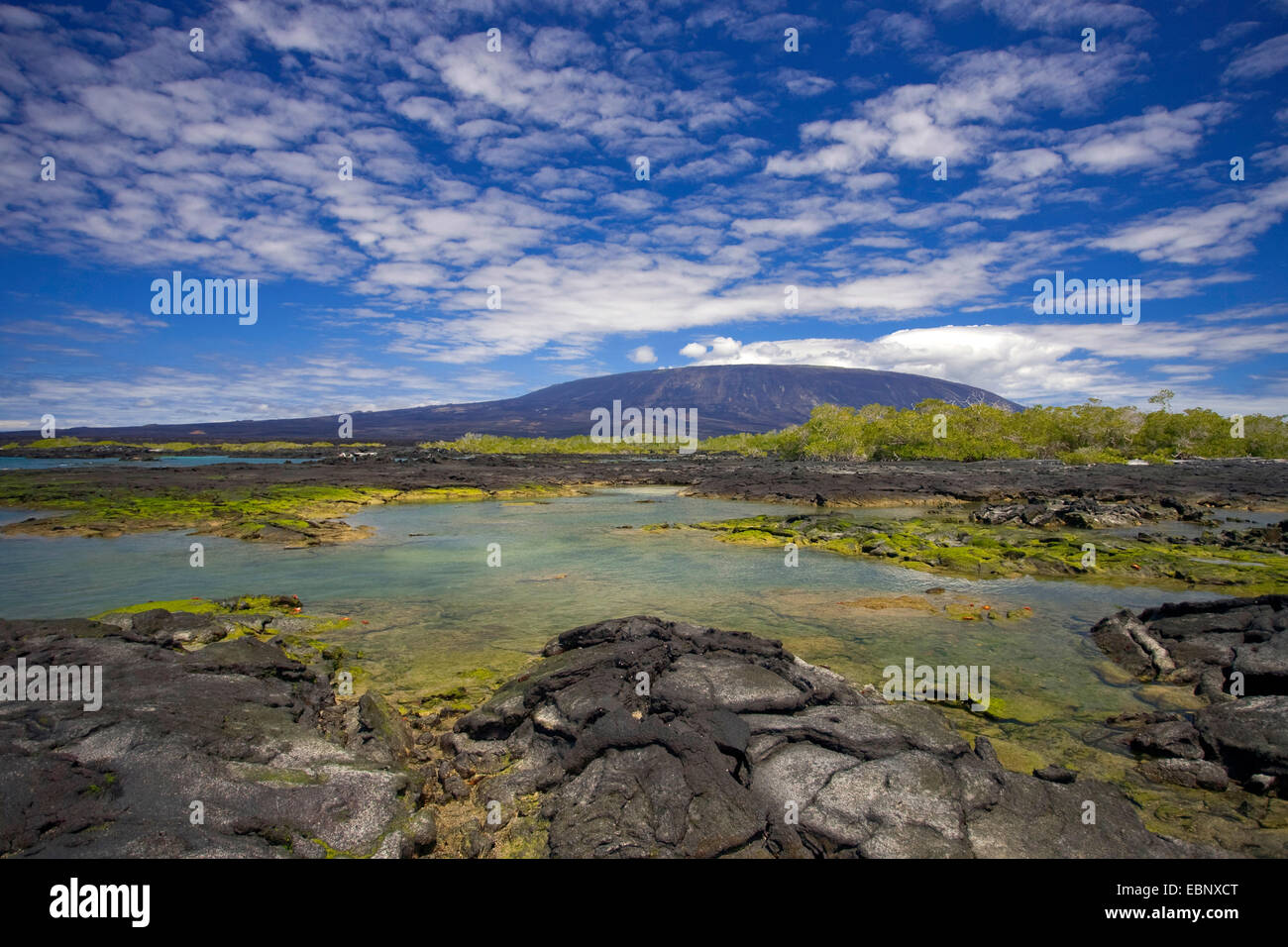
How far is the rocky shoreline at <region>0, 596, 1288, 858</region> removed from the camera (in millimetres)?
5785

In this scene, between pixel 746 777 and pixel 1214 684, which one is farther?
pixel 1214 684

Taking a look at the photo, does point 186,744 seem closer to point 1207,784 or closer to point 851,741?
point 851,741

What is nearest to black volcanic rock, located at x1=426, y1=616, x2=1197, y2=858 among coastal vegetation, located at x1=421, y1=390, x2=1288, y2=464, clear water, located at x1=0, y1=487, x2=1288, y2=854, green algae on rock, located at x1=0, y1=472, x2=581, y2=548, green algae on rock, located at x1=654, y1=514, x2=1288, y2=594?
clear water, located at x1=0, y1=487, x2=1288, y2=854

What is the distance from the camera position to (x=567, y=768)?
23.9 ft

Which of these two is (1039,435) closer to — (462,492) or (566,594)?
(462,492)

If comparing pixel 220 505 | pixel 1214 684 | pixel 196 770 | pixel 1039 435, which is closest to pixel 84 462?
pixel 220 505

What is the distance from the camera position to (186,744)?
671 cm

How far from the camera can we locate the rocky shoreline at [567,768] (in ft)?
19.0
